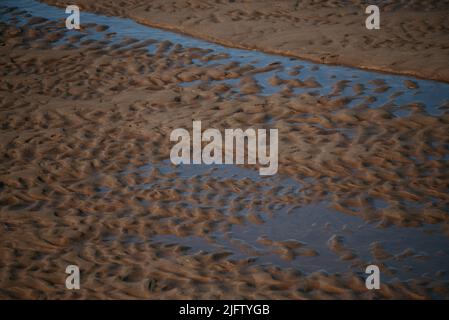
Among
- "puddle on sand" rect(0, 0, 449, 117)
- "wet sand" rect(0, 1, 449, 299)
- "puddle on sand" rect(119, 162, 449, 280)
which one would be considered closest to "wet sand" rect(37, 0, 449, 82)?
"puddle on sand" rect(0, 0, 449, 117)

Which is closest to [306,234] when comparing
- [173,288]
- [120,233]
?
[173,288]

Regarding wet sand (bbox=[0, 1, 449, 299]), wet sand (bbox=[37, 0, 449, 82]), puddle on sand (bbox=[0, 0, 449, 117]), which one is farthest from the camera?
wet sand (bbox=[37, 0, 449, 82])

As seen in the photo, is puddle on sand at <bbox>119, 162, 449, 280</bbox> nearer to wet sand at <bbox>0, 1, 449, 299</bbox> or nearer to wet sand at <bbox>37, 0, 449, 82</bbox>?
wet sand at <bbox>0, 1, 449, 299</bbox>

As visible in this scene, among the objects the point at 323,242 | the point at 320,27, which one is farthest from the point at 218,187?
the point at 320,27

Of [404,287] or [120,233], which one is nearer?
[404,287]

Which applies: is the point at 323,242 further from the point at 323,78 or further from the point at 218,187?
the point at 323,78

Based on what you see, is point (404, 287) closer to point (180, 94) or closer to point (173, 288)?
point (173, 288)

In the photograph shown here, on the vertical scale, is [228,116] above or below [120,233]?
above
